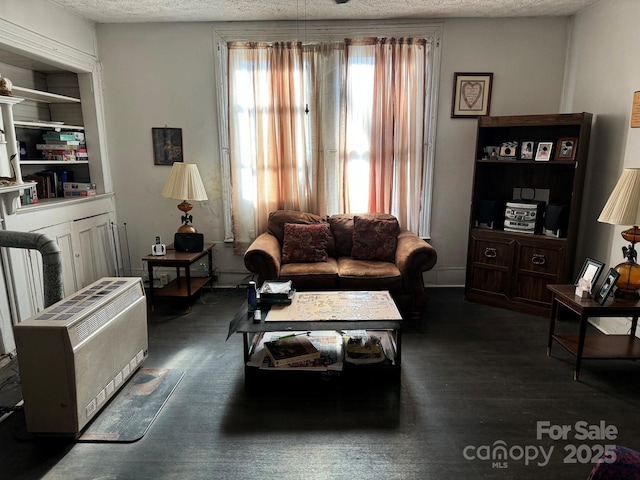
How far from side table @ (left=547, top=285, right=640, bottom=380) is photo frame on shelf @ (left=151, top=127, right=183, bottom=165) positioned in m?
3.73

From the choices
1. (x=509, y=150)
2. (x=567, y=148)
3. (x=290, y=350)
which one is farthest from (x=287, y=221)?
(x=567, y=148)

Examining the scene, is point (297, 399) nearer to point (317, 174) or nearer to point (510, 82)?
point (317, 174)

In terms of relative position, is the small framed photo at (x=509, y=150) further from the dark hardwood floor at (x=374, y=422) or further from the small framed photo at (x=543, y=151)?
the dark hardwood floor at (x=374, y=422)

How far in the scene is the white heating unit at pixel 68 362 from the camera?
6.57 ft

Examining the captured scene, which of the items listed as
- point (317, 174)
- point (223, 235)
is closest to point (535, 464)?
point (317, 174)

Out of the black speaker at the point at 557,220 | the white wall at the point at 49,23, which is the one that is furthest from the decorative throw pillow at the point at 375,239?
the white wall at the point at 49,23

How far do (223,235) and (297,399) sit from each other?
8.19 ft

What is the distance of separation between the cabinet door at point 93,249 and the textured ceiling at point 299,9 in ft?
6.38

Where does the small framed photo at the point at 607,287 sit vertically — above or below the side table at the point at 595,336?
above

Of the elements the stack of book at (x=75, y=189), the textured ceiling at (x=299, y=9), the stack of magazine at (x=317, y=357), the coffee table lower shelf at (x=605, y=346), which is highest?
the textured ceiling at (x=299, y=9)

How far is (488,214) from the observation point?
12.9 feet

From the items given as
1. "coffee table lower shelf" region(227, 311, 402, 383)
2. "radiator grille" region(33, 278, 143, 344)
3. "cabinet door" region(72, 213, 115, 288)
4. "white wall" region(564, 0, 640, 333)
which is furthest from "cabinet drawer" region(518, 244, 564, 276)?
"cabinet door" region(72, 213, 115, 288)

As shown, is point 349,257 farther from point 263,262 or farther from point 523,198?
point 523,198

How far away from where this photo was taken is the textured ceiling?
3.58m
